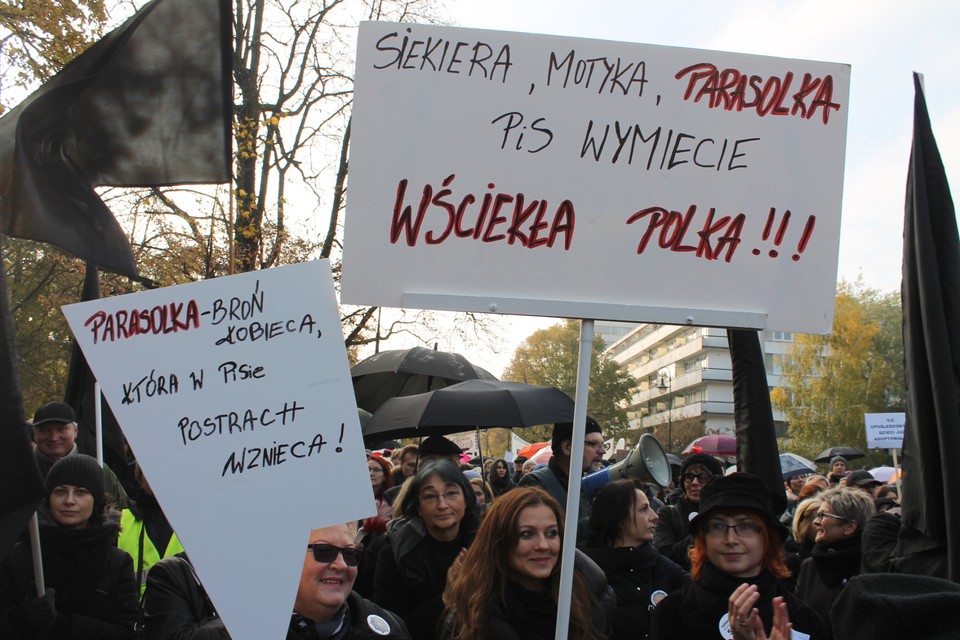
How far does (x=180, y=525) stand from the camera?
263 centimetres

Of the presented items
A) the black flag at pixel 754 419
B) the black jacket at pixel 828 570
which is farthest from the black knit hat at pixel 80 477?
the black jacket at pixel 828 570

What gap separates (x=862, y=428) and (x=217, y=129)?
52551 millimetres

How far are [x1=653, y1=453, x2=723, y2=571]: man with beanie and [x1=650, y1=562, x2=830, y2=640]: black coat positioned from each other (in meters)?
1.48

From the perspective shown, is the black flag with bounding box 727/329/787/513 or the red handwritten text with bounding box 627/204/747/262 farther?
the black flag with bounding box 727/329/787/513

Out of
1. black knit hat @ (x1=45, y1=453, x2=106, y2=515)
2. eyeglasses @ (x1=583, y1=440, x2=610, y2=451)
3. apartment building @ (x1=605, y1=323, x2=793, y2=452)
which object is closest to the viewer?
black knit hat @ (x1=45, y1=453, x2=106, y2=515)

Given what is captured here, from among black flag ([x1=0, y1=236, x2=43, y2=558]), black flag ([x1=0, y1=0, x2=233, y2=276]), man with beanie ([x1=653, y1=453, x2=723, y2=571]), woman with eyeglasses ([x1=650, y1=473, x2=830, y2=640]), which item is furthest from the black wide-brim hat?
black flag ([x1=0, y1=0, x2=233, y2=276])

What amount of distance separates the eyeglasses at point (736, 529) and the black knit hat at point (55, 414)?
3.75m

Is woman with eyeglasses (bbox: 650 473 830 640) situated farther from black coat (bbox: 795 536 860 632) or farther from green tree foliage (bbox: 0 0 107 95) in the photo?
green tree foliage (bbox: 0 0 107 95)

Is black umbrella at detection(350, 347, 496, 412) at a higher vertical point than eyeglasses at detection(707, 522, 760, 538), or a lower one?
higher

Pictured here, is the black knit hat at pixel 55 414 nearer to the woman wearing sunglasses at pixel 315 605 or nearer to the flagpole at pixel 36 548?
the flagpole at pixel 36 548

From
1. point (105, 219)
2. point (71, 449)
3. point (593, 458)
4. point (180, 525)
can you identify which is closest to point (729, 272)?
point (180, 525)

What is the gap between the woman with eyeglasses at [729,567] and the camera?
3.20 m

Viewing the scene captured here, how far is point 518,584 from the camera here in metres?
3.38

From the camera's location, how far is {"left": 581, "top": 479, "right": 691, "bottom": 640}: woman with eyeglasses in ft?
13.5
